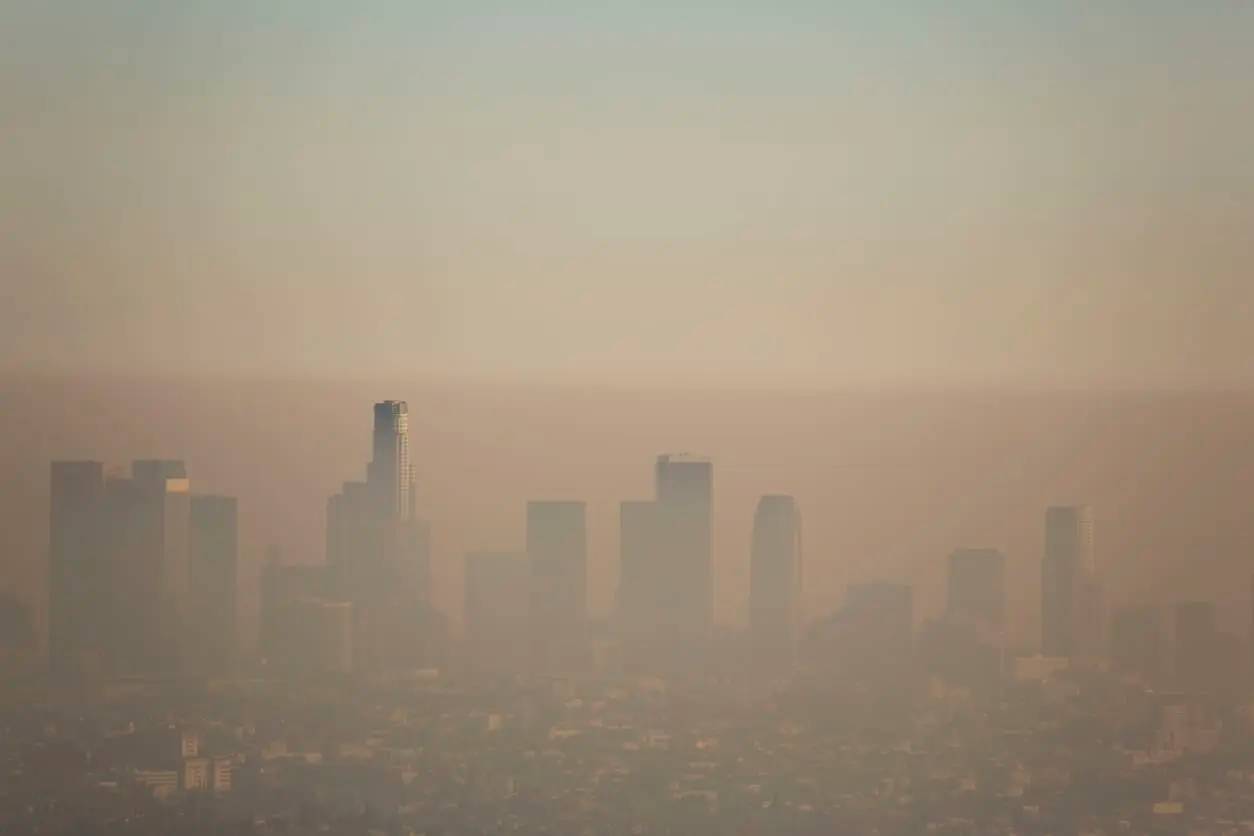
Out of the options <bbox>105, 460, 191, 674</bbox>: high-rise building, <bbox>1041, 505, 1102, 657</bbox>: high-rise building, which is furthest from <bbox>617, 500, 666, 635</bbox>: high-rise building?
<bbox>105, 460, 191, 674</bbox>: high-rise building

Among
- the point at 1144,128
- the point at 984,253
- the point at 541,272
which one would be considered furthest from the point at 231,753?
the point at 1144,128

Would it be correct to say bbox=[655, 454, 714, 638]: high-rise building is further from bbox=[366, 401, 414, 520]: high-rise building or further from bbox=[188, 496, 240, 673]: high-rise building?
bbox=[188, 496, 240, 673]: high-rise building

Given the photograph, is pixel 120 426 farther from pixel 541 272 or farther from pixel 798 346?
pixel 798 346

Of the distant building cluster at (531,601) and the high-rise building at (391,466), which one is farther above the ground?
the high-rise building at (391,466)

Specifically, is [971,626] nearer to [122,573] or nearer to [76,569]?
[122,573]

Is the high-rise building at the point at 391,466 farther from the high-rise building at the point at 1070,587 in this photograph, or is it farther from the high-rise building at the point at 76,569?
the high-rise building at the point at 1070,587

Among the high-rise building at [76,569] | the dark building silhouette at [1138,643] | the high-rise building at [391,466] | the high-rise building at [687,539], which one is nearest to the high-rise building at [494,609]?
the high-rise building at [391,466]
